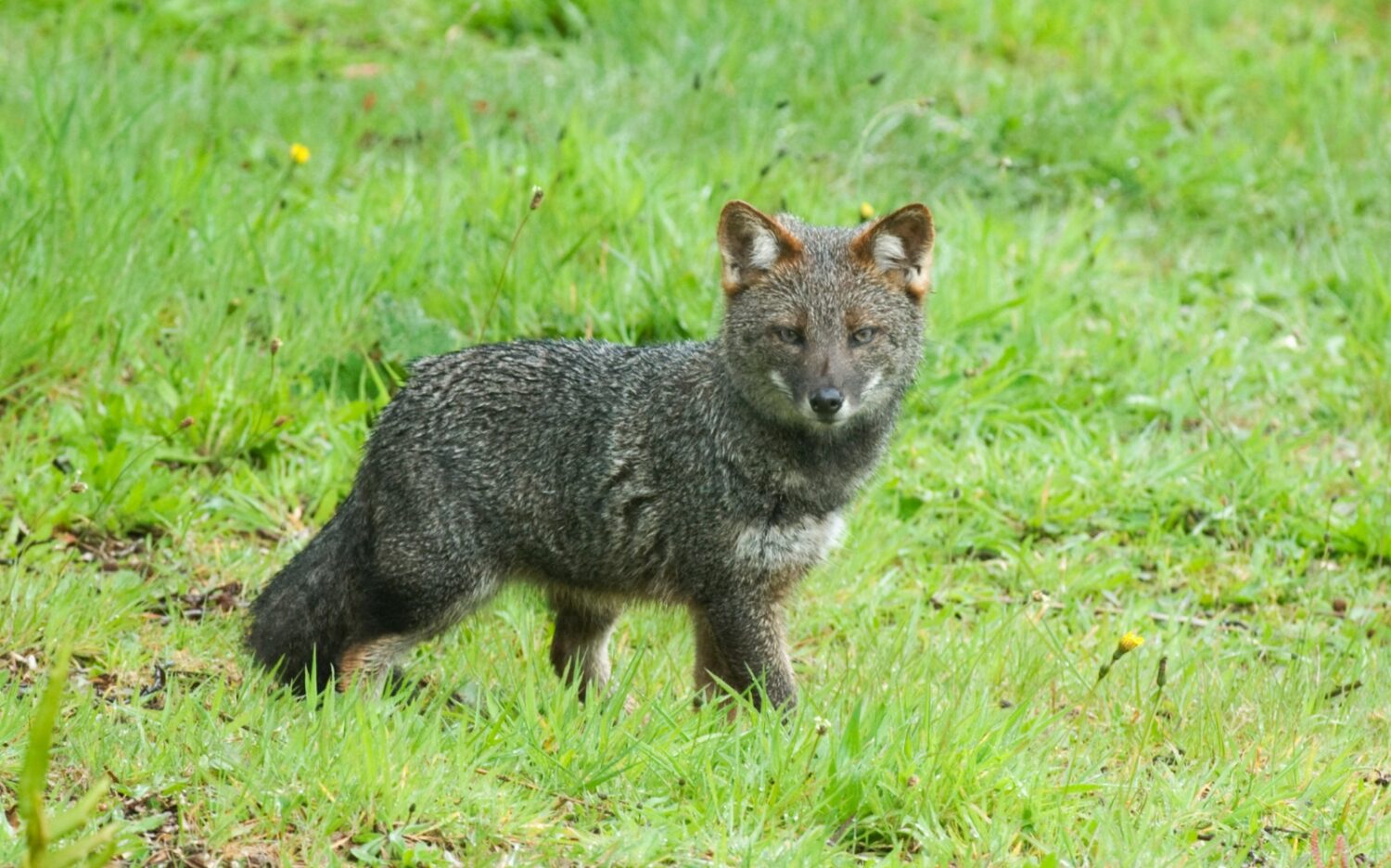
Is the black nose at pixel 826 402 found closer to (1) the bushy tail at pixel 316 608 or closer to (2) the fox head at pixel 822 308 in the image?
(2) the fox head at pixel 822 308

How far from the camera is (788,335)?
474 cm

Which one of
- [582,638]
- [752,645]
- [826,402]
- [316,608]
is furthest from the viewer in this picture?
[582,638]

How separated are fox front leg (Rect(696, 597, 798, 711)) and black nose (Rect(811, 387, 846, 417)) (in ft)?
1.97

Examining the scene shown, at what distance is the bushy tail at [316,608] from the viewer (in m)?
4.79

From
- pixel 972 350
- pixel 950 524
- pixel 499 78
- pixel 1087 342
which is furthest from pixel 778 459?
pixel 499 78

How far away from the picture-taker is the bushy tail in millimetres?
4789

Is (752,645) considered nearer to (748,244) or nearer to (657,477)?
(657,477)

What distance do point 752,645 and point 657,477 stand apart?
0.60 meters

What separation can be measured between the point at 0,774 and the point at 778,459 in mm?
2262

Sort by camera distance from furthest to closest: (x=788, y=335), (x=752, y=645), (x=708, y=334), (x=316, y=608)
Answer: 1. (x=708, y=334)
2. (x=316, y=608)
3. (x=788, y=335)
4. (x=752, y=645)

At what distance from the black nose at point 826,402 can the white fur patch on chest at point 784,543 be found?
0.40 m

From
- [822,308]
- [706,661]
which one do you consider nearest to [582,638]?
[706,661]

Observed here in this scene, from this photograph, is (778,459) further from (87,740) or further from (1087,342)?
(1087,342)

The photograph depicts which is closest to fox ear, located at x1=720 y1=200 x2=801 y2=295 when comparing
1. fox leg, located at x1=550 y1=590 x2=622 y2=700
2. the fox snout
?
the fox snout
